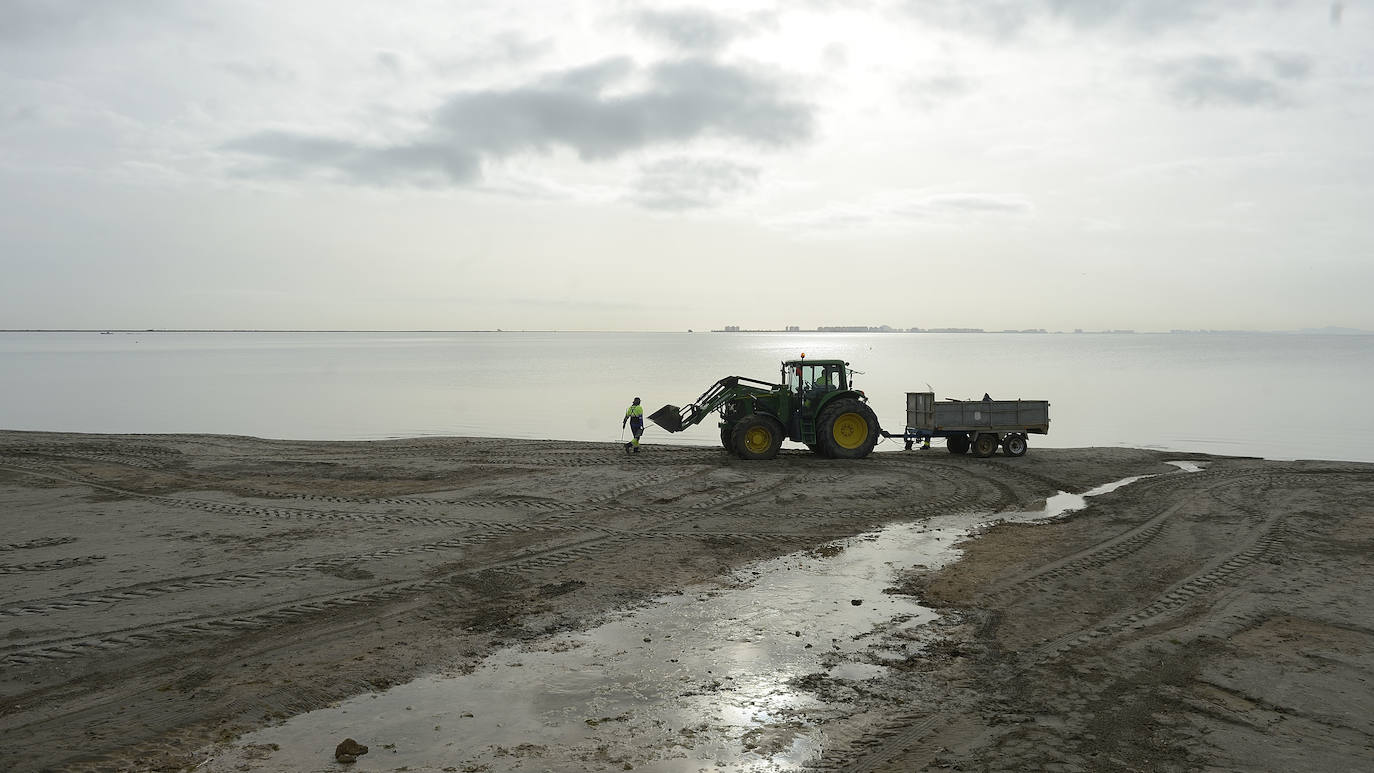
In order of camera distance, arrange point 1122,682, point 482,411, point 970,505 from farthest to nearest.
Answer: point 482,411
point 970,505
point 1122,682

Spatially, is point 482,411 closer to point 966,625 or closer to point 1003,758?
point 966,625

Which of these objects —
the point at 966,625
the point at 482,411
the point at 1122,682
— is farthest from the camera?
the point at 482,411

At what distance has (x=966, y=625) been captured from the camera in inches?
334

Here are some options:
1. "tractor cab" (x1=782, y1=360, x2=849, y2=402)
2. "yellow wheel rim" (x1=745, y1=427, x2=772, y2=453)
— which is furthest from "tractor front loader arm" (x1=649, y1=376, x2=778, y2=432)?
"yellow wheel rim" (x1=745, y1=427, x2=772, y2=453)

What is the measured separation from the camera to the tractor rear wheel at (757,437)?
19145 mm

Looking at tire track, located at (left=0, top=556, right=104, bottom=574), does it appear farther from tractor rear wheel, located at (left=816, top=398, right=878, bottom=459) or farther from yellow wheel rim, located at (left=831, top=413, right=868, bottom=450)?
yellow wheel rim, located at (left=831, top=413, right=868, bottom=450)

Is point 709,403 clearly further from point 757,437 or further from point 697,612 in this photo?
point 697,612

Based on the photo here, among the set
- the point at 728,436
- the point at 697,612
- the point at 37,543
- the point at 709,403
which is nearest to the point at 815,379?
the point at 728,436

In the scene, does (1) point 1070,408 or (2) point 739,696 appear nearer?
(2) point 739,696

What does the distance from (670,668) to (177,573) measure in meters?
6.71

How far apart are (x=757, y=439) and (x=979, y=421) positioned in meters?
5.80

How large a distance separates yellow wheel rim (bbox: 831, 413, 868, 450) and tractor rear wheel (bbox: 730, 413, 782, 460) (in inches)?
58.3

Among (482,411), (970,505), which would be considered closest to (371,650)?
(970,505)

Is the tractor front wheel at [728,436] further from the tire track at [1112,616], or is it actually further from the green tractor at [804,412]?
the tire track at [1112,616]
